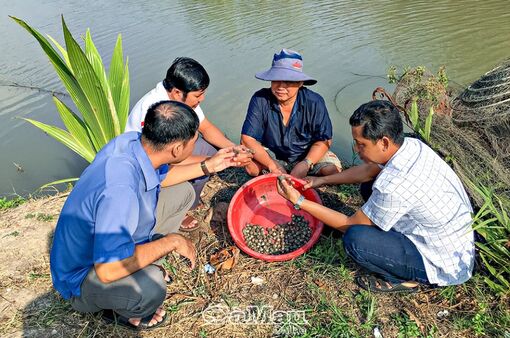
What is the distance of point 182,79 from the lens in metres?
2.72

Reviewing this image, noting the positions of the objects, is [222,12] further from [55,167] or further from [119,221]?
[119,221]

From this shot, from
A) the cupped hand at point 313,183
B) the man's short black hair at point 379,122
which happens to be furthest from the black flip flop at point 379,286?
the man's short black hair at point 379,122

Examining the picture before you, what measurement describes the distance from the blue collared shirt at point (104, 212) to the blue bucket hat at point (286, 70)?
1288 mm

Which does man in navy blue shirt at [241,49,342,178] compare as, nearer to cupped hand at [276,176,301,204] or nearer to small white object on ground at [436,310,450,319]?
cupped hand at [276,176,301,204]

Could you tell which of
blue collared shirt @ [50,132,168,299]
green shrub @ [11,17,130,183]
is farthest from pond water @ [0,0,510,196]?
blue collared shirt @ [50,132,168,299]

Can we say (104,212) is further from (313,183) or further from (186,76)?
(313,183)

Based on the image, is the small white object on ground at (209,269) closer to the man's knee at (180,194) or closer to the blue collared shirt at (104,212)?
the man's knee at (180,194)

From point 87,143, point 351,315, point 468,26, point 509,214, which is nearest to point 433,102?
point 509,214

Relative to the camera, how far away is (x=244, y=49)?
7.57 meters

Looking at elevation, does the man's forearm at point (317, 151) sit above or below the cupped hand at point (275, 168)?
above

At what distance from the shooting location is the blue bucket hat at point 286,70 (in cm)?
290

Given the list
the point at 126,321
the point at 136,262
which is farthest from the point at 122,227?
the point at 126,321

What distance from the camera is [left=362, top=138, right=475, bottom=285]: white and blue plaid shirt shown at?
200 cm

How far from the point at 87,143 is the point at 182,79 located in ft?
4.48
